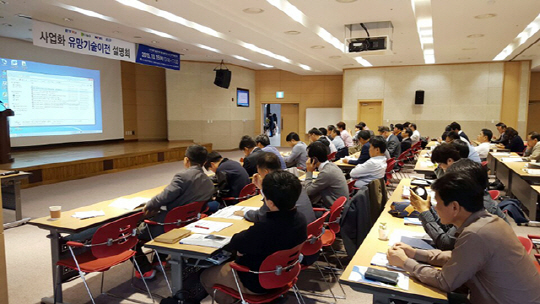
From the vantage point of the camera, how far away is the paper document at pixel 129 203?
3.49 meters

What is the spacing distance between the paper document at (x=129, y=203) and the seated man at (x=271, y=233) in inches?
62.1

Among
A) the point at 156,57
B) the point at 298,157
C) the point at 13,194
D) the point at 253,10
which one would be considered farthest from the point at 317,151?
the point at 156,57

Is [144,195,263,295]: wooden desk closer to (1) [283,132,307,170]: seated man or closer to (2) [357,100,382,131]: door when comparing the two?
(1) [283,132,307,170]: seated man

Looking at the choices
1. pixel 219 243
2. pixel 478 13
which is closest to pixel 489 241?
pixel 219 243

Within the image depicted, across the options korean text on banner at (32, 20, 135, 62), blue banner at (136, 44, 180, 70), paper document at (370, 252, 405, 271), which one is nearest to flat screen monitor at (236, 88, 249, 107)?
blue banner at (136, 44, 180, 70)

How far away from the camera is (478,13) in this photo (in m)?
6.95

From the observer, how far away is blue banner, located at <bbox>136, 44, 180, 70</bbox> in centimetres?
989

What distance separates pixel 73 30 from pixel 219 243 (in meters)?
7.46

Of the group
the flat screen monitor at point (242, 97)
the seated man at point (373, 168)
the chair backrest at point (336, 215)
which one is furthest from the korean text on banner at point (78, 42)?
the chair backrest at point (336, 215)

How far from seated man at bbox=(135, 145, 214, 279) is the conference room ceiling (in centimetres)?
393

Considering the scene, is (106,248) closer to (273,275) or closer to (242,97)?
(273,275)

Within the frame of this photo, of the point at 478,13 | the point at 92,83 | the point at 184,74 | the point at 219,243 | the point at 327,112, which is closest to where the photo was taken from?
the point at 219,243

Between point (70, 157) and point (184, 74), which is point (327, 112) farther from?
point (70, 157)

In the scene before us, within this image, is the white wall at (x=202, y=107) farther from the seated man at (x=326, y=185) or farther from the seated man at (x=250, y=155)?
the seated man at (x=326, y=185)
